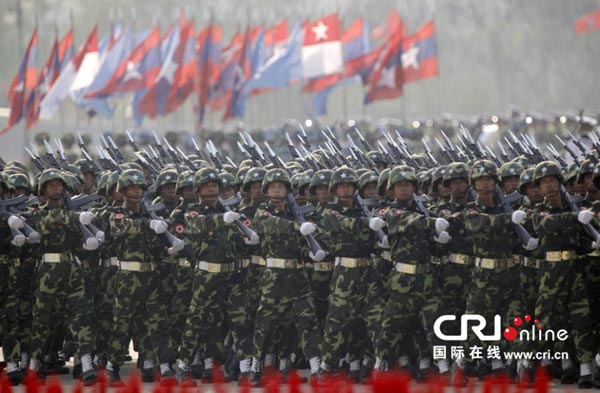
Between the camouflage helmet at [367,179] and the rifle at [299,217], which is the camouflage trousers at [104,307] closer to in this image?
the rifle at [299,217]

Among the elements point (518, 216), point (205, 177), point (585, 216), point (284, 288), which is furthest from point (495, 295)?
point (205, 177)

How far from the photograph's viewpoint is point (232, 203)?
51.8ft

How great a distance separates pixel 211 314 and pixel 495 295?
7.99ft

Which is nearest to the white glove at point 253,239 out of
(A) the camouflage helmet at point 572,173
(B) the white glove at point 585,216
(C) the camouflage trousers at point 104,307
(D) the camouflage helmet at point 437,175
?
(C) the camouflage trousers at point 104,307

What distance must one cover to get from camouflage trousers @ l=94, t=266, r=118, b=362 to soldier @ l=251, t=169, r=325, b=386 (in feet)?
5.14

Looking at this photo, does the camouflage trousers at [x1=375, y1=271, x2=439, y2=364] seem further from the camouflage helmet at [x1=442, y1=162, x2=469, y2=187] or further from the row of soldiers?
the camouflage helmet at [x1=442, y1=162, x2=469, y2=187]

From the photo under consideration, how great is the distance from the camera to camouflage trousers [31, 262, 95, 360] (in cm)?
1523

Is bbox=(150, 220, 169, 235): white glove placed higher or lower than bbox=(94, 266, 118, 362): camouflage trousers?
higher

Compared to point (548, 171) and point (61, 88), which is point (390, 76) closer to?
point (61, 88)

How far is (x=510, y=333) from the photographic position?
14.5m

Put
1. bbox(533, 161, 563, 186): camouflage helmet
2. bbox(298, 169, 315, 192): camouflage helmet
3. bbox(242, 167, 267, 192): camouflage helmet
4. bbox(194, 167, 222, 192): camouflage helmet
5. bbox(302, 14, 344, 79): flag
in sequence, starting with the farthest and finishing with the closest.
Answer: bbox(302, 14, 344, 79): flag, bbox(298, 169, 315, 192): camouflage helmet, bbox(242, 167, 267, 192): camouflage helmet, bbox(194, 167, 222, 192): camouflage helmet, bbox(533, 161, 563, 186): camouflage helmet

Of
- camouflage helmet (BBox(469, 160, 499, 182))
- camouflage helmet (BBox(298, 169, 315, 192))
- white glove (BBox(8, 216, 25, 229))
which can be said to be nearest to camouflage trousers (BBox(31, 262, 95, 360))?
white glove (BBox(8, 216, 25, 229))

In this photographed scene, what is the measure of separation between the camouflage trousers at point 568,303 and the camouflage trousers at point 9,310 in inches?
179

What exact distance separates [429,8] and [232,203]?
72344 mm
